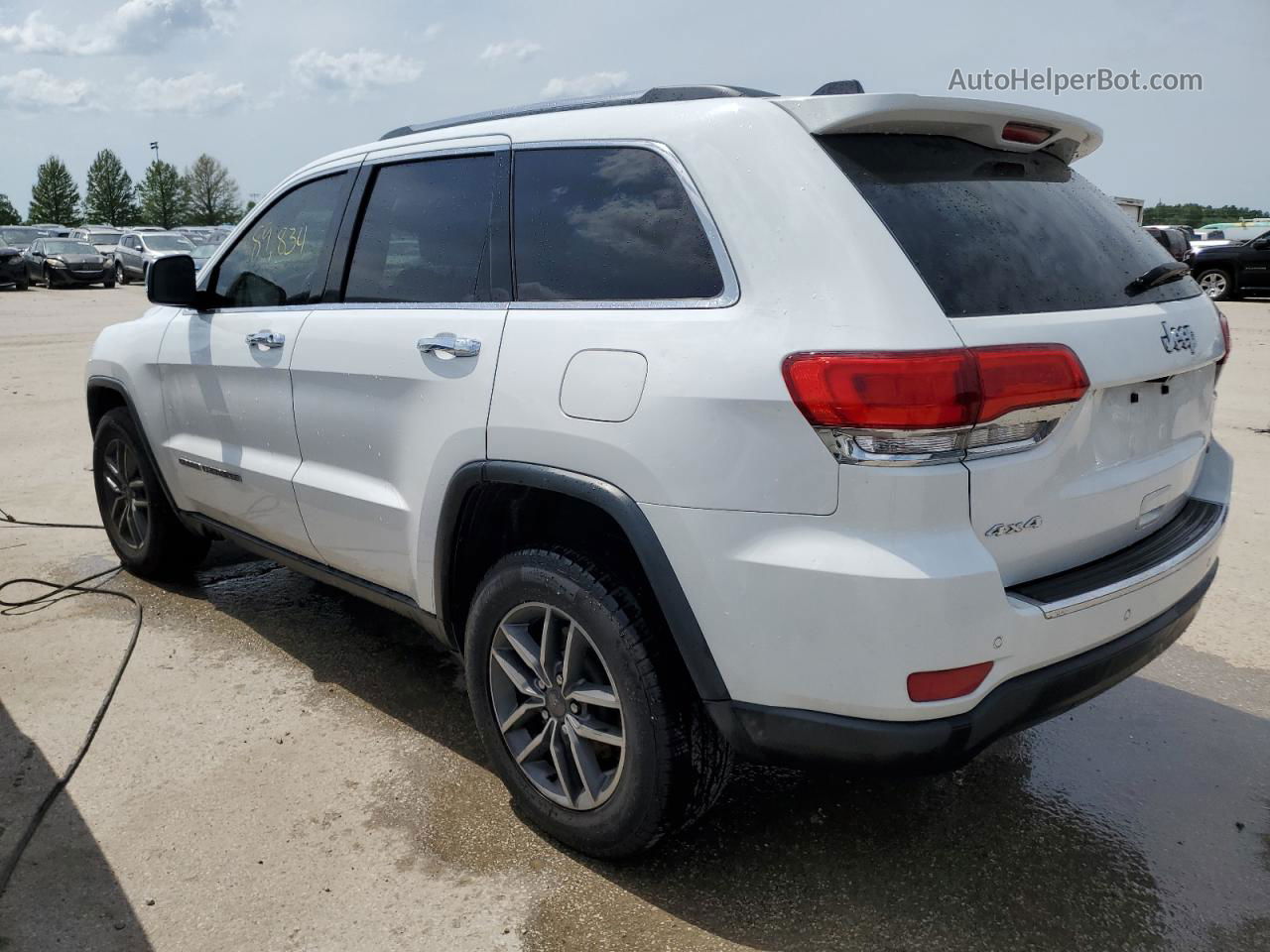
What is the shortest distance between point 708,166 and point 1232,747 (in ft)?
8.22

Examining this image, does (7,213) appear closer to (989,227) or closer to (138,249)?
(138,249)

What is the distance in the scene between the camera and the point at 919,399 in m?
2.15

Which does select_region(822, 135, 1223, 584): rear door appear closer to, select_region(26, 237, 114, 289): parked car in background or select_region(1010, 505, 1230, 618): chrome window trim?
select_region(1010, 505, 1230, 618): chrome window trim

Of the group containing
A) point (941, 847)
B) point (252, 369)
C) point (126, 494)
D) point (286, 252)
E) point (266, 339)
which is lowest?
point (941, 847)

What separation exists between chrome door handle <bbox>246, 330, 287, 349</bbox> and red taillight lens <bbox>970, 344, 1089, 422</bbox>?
240 centimetres

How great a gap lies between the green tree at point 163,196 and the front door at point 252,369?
93.1 meters

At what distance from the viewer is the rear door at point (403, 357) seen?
118 inches

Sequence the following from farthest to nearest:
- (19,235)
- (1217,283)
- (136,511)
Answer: (19,235)
(1217,283)
(136,511)

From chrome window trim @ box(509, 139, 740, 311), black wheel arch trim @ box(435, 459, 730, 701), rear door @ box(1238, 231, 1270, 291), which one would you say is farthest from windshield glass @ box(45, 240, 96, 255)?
black wheel arch trim @ box(435, 459, 730, 701)

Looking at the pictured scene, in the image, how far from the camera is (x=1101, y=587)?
245 centimetres

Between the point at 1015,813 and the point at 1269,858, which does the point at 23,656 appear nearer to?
the point at 1015,813

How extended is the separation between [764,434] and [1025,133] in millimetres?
1125

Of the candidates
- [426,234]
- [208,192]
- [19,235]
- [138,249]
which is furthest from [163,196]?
[426,234]

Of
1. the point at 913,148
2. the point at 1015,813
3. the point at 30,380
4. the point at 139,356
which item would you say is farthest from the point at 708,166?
the point at 30,380
